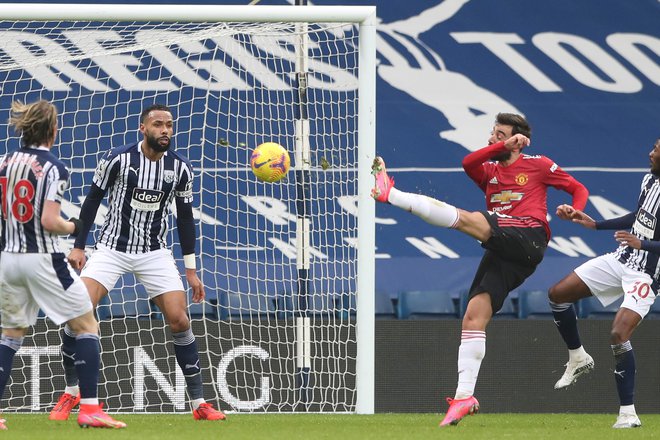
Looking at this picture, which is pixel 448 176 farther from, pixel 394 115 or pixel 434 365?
pixel 434 365

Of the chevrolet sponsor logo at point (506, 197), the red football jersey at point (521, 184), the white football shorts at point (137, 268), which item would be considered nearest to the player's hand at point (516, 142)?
the red football jersey at point (521, 184)

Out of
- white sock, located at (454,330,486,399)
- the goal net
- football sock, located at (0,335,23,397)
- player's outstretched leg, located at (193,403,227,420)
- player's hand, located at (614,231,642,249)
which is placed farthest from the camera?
the goal net

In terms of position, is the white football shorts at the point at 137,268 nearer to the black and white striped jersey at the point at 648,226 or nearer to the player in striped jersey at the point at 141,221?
the player in striped jersey at the point at 141,221

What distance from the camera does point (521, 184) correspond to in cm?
710

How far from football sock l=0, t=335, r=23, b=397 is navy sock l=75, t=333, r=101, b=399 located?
1.12 feet

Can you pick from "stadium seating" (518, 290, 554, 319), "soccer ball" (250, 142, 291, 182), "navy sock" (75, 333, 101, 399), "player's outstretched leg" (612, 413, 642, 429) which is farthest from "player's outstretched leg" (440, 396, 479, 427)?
"stadium seating" (518, 290, 554, 319)

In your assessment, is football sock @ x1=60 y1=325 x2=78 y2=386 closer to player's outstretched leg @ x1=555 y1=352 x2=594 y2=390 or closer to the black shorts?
the black shorts

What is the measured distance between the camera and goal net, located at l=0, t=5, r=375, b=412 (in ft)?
25.8

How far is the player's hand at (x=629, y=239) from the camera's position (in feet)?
22.6

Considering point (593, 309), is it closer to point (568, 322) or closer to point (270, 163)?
point (568, 322)

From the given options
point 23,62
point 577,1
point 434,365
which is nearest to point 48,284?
point 23,62

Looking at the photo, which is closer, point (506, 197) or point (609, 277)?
point (506, 197)

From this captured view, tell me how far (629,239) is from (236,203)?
4.38 meters

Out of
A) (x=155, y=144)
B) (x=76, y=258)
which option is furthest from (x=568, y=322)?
(x=76, y=258)
